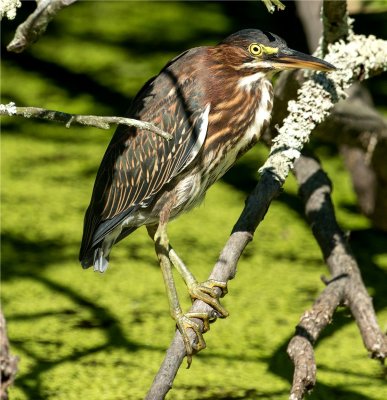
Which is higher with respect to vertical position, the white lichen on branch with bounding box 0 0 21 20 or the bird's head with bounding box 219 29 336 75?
the white lichen on branch with bounding box 0 0 21 20

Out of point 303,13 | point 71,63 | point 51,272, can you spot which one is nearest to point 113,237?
point 51,272

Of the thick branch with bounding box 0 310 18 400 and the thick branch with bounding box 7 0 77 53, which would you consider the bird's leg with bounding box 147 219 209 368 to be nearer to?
Answer: the thick branch with bounding box 0 310 18 400

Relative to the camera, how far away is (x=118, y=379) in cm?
299

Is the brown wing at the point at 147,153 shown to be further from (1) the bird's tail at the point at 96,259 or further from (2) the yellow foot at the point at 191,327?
(2) the yellow foot at the point at 191,327

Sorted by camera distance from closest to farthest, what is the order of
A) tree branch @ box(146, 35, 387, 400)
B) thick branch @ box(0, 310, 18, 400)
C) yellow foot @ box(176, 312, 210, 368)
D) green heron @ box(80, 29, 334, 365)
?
thick branch @ box(0, 310, 18, 400), tree branch @ box(146, 35, 387, 400), yellow foot @ box(176, 312, 210, 368), green heron @ box(80, 29, 334, 365)

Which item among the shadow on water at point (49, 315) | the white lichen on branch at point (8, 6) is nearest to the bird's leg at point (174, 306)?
the shadow on water at point (49, 315)

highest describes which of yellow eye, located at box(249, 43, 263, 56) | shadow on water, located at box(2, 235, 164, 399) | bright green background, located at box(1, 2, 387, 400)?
yellow eye, located at box(249, 43, 263, 56)

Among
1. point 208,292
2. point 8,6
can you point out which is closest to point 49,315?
point 208,292

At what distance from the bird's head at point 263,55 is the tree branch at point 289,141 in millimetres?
132

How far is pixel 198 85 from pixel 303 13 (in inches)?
65.0

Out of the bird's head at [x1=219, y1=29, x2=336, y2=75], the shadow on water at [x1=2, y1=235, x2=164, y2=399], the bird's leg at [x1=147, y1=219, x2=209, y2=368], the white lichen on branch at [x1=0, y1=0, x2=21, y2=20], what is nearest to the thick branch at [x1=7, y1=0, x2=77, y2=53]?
the white lichen on branch at [x1=0, y1=0, x2=21, y2=20]

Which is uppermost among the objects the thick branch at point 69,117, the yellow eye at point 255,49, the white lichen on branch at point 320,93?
the thick branch at point 69,117

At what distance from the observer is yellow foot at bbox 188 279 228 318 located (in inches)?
100

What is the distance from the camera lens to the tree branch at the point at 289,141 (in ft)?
7.30
